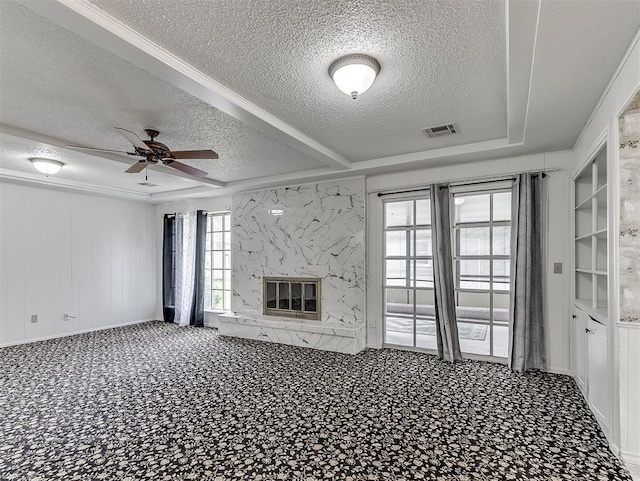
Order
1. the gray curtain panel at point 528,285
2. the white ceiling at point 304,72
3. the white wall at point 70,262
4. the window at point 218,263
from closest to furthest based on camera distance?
the white ceiling at point 304,72 < the gray curtain panel at point 528,285 < the white wall at point 70,262 < the window at point 218,263

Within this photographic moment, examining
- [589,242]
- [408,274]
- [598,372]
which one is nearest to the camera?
[598,372]

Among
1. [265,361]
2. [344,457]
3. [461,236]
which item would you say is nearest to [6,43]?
[344,457]

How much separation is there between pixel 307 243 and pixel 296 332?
4.54ft

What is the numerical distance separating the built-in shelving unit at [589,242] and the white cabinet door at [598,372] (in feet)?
1.13

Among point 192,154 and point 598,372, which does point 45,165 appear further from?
point 598,372

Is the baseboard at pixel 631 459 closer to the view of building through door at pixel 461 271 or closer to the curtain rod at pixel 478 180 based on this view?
the view of building through door at pixel 461 271

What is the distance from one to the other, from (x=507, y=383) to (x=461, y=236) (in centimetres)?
183

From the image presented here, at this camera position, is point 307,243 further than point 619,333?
Yes

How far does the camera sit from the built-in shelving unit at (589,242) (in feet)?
10.6

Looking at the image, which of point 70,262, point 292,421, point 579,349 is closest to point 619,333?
point 579,349

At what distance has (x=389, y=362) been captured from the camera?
4398 millimetres

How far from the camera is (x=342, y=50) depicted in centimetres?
219

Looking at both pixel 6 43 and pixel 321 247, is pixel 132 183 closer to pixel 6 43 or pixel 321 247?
pixel 321 247

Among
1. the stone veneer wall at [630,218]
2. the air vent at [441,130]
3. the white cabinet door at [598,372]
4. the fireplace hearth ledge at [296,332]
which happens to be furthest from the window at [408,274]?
the stone veneer wall at [630,218]
